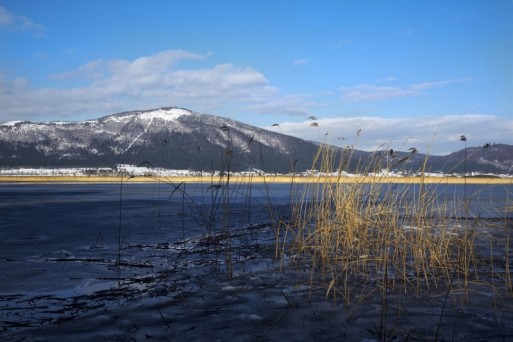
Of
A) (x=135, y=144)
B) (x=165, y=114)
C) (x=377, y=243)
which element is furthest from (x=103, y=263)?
(x=165, y=114)

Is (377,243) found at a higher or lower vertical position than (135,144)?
lower

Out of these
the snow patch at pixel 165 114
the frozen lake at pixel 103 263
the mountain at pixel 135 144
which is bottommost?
the frozen lake at pixel 103 263

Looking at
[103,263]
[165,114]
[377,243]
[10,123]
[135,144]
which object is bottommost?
[103,263]

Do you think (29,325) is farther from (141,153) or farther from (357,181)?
(141,153)

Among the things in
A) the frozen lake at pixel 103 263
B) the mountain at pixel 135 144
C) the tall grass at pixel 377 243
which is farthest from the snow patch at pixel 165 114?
the tall grass at pixel 377 243

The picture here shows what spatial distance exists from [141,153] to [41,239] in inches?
5702

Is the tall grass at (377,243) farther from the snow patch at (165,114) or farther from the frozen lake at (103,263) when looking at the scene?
the snow patch at (165,114)

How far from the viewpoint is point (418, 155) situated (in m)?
5.86

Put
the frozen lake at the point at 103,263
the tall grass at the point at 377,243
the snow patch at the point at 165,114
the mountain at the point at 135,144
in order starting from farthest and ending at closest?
1. the snow patch at the point at 165,114
2. the mountain at the point at 135,144
3. the tall grass at the point at 377,243
4. the frozen lake at the point at 103,263

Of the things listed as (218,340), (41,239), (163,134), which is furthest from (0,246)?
(163,134)

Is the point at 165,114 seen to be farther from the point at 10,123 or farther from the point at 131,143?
the point at 10,123

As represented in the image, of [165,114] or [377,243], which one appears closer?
[377,243]

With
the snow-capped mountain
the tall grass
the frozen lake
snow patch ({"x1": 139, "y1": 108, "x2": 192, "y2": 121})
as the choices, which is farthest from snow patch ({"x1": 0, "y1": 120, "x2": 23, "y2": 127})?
the tall grass

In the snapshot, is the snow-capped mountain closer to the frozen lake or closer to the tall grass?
the frozen lake
